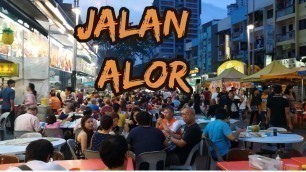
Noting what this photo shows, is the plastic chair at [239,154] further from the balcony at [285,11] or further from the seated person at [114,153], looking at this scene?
the balcony at [285,11]

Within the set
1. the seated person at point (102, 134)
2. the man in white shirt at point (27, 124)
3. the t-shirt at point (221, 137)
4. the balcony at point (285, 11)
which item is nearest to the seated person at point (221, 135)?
the t-shirt at point (221, 137)

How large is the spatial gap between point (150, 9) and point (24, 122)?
518 centimetres

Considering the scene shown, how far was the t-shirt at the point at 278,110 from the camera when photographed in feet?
24.4

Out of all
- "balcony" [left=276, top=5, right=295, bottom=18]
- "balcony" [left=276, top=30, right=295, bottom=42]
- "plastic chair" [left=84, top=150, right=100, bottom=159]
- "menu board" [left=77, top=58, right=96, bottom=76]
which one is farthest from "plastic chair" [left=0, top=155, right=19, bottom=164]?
"balcony" [left=276, top=5, right=295, bottom=18]

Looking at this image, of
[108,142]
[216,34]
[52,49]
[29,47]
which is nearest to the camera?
[108,142]

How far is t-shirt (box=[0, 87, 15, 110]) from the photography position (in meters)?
10.1

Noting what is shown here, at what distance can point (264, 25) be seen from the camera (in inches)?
1356

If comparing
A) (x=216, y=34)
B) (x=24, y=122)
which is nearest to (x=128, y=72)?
(x=24, y=122)

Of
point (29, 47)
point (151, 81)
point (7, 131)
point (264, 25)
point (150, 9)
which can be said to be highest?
point (264, 25)

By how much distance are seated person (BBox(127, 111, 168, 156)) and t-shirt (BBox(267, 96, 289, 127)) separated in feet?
10.7

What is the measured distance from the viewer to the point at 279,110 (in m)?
7.52

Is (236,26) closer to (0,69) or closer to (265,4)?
(265,4)

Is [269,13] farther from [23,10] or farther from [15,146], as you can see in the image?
[15,146]

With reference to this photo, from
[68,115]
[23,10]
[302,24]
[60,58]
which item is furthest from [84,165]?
[302,24]
